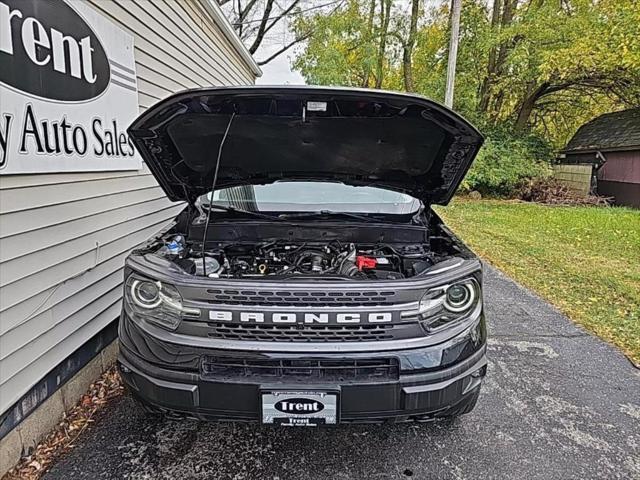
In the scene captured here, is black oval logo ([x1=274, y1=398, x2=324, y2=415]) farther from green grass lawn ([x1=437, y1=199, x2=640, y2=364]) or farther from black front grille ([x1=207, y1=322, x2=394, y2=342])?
green grass lawn ([x1=437, y1=199, x2=640, y2=364])

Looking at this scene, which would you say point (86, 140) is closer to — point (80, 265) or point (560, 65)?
point (80, 265)

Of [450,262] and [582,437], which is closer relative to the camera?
[450,262]

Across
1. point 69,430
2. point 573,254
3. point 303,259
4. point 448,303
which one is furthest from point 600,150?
point 69,430

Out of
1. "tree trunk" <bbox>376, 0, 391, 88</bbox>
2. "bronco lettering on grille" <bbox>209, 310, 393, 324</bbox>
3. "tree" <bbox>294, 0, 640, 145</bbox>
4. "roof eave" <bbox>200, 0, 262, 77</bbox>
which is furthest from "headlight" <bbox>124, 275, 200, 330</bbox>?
"tree trunk" <bbox>376, 0, 391, 88</bbox>

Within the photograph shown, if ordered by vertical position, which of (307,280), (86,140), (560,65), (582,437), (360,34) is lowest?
(582,437)

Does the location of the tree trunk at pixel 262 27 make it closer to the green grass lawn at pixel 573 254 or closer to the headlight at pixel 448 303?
the green grass lawn at pixel 573 254

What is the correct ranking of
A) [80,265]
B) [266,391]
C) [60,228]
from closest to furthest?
[266,391] < [60,228] < [80,265]

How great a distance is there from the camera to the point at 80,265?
111 inches

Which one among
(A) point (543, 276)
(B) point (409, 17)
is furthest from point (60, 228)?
(B) point (409, 17)

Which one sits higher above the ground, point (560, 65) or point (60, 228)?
point (560, 65)

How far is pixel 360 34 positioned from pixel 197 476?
17010 mm

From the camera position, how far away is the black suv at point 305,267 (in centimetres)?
184

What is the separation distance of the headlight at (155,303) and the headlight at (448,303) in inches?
37.4

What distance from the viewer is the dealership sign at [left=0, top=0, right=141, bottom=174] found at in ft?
7.06
